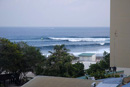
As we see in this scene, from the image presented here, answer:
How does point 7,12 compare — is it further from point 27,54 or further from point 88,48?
point 27,54

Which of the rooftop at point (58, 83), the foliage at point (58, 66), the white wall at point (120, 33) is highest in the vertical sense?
the white wall at point (120, 33)

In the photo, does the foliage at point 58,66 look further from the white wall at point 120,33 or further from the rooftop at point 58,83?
the white wall at point 120,33

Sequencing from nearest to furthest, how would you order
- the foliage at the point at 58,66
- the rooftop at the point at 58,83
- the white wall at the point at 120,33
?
the white wall at the point at 120,33 → the rooftop at the point at 58,83 → the foliage at the point at 58,66

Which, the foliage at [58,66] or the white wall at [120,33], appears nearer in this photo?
the white wall at [120,33]

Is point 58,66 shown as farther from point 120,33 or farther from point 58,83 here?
point 120,33

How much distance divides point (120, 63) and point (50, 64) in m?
6.90

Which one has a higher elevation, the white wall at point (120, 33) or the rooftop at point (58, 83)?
the white wall at point (120, 33)

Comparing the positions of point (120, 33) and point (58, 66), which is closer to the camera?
point (120, 33)

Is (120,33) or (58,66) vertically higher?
(120,33)

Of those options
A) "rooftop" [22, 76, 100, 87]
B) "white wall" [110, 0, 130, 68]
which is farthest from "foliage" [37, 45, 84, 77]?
"white wall" [110, 0, 130, 68]

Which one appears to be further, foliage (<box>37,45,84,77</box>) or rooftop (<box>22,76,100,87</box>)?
foliage (<box>37,45,84,77</box>)

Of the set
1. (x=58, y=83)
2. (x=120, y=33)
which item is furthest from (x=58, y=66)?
(x=120, y=33)

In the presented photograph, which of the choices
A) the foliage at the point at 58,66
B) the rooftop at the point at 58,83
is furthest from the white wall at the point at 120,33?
the foliage at the point at 58,66

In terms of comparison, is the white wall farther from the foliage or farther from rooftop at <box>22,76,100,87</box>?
the foliage
